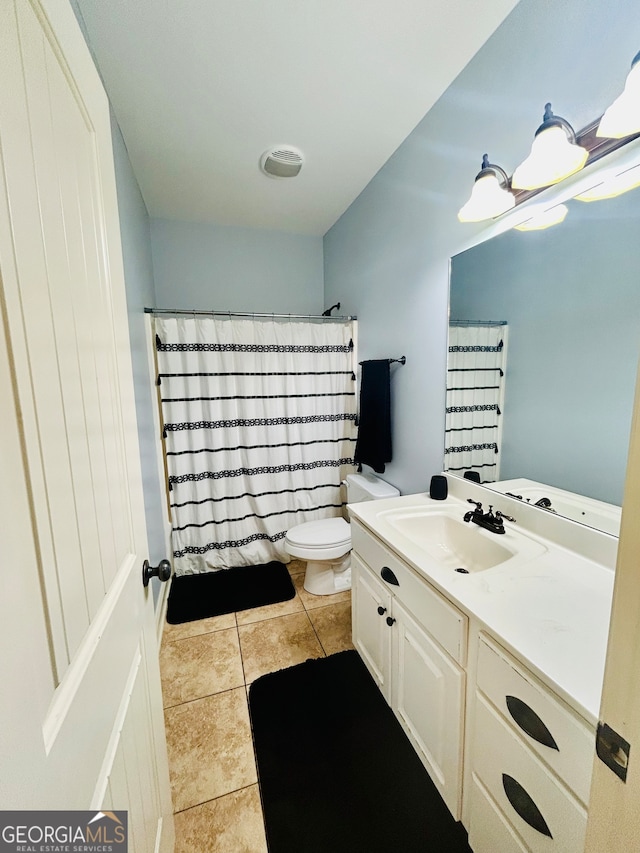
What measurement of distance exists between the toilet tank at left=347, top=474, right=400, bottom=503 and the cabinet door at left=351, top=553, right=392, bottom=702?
21.7 inches

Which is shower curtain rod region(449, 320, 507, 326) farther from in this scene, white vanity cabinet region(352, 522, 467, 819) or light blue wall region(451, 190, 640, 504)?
white vanity cabinet region(352, 522, 467, 819)

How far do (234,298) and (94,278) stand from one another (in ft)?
7.52

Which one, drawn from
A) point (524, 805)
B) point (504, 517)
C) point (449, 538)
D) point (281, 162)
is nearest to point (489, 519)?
point (504, 517)

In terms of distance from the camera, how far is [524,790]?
0.71 m

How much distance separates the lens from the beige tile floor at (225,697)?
3.35ft

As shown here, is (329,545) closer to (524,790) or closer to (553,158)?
(524,790)

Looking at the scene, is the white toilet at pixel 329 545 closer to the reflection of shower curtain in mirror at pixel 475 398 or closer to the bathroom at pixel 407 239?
the bathroom at pixel 407 239

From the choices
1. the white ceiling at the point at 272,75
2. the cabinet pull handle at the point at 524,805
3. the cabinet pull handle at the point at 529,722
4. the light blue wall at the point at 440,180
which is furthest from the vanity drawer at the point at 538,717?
the white ceiling at the point at 272,75

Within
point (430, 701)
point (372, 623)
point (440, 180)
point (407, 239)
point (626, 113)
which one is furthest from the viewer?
point (407, 239)

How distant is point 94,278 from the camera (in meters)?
0.63

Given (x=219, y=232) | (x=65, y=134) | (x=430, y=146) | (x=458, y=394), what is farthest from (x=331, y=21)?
(x=219, y=232)

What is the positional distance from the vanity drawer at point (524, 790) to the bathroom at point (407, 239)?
1047 millimetres

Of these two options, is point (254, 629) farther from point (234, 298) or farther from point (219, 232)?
point (219, 232)

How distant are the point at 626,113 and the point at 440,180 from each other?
828 millimetres
